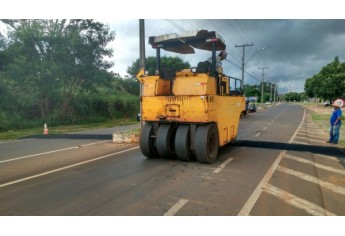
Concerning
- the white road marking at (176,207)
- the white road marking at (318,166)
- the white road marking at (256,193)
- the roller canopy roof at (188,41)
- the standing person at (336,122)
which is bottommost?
the white road marking at (318,166)

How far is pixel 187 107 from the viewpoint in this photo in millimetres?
7512

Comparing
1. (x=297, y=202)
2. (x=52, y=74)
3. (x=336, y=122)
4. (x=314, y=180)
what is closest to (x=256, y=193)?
(x=297, y=202)

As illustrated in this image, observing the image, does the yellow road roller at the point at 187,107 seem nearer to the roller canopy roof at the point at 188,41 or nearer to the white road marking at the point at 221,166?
the roller canopy roof at the point at 188,41

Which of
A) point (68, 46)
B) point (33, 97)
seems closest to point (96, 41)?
point (68, 46)

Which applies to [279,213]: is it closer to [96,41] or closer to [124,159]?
[124,159]

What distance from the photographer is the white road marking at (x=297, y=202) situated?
4340 millimetres

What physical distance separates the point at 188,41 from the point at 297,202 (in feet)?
18.7

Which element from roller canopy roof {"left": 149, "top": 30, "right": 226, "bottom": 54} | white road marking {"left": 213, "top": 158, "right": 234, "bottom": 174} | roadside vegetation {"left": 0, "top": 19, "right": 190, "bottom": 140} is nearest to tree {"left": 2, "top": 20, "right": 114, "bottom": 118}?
roadside vegetation {"left": 0, "top": 19, "right": 190, "bottom": 140}

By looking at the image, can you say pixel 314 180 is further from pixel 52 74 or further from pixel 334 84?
pixel 334 84

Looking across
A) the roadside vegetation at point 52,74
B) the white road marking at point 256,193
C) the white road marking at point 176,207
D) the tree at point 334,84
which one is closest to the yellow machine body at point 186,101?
the white road marking at point 256,193

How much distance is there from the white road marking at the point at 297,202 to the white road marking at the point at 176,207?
1757 millimetres

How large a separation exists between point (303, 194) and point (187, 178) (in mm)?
2387

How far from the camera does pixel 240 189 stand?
539cm

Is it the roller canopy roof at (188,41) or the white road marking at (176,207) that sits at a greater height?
the roller canopy roof at (188,41)
